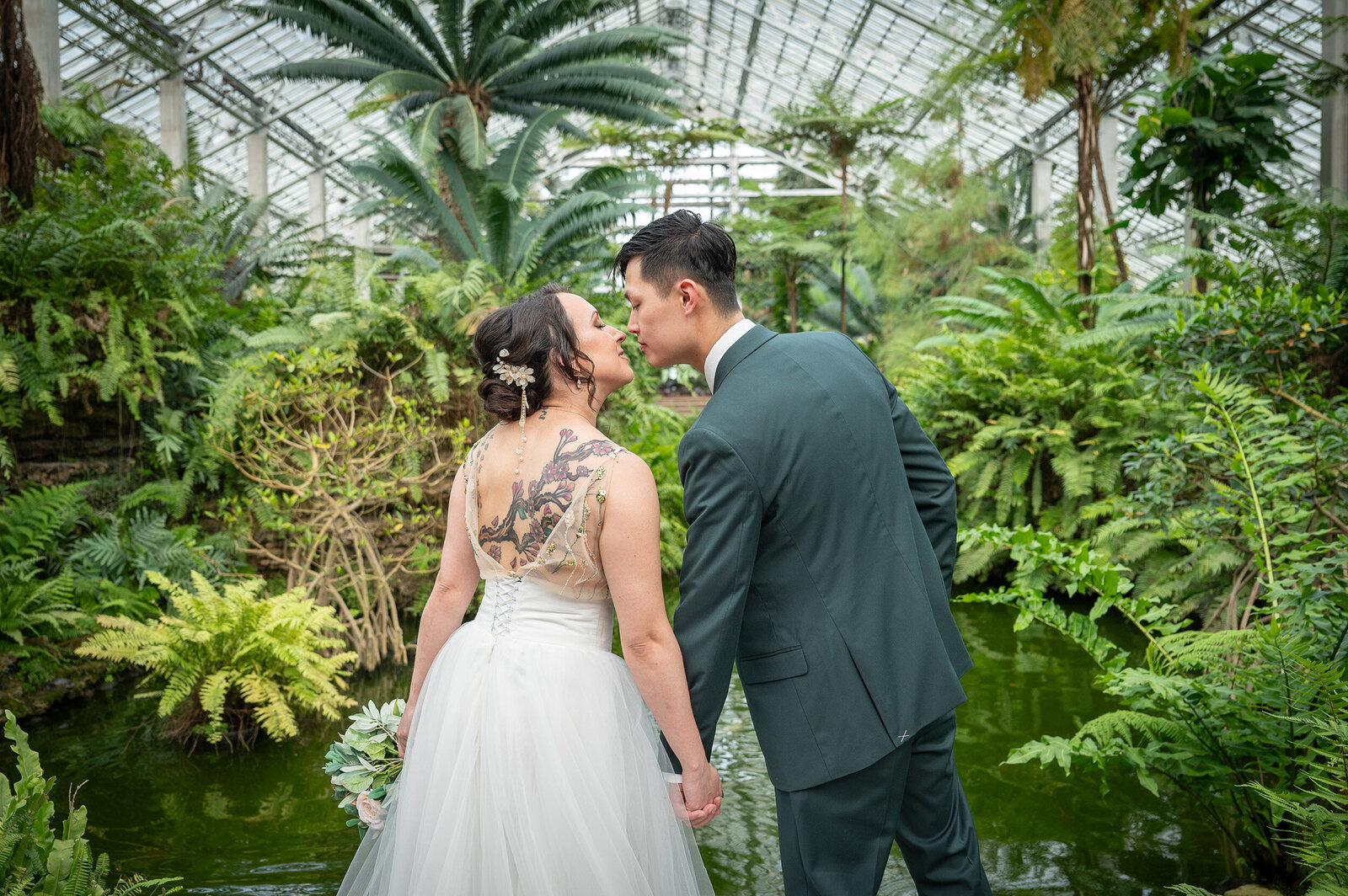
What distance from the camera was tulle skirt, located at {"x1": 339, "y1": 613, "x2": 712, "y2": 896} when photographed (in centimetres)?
188

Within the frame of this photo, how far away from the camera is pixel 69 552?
19.3 feet

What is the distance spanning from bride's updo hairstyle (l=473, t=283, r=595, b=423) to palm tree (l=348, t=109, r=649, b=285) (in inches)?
229

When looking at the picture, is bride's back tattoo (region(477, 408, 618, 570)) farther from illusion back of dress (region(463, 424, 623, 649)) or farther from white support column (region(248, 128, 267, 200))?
white support column (region(248, 128, 267, 200))

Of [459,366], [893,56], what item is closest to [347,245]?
[459,366]

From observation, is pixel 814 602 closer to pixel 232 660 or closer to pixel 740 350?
pixel 740 350

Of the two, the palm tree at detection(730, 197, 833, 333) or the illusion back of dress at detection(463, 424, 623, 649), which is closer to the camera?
the illusion back of dress at detection(463, 424, 623, 649)

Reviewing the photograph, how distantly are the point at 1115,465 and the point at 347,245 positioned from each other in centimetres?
741

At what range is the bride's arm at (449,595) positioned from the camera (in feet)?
7.20

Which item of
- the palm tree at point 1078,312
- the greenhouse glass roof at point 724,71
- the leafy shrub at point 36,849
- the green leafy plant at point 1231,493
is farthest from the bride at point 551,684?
the greenhouse glass roof at point 724,71

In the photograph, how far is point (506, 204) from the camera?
840cm

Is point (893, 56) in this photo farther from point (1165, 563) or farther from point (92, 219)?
point (92, 219)

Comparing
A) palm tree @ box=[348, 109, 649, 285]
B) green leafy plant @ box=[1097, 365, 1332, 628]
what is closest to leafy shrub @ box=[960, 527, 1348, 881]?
green leafy plant @ box=[1097, 365, 1332, 628]

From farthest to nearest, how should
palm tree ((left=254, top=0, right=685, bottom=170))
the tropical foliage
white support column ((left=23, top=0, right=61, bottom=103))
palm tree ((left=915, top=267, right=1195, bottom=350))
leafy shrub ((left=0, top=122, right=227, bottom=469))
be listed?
palm tree ((left=254, top=0, right=685, bottom=170)), white support column ((left=23, top=0, right=61, bottom=103)), palm tree ((left=915, top=267, right=1195, bottom=350)), the tropical foliage, leafy shrub ((left=0, top=122, right=227, bottom=469))

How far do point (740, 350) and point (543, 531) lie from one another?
1.89ft
